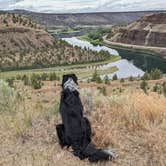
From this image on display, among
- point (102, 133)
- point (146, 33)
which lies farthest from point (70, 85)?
point (146, 33)

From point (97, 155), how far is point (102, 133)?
0.81 metres

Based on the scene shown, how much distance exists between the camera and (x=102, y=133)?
312 inches

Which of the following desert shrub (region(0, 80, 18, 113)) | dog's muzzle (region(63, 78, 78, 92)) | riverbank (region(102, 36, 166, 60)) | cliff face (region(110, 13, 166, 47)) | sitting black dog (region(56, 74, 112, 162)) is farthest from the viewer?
cliff face (region(110, 13, 166, 47))

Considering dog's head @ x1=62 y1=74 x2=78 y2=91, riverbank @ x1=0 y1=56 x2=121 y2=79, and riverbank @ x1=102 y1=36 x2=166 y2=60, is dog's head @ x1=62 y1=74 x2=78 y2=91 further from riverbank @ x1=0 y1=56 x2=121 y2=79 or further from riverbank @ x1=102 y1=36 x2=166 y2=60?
riverbank @ x1=102 y1=36 x2=166 y2=60

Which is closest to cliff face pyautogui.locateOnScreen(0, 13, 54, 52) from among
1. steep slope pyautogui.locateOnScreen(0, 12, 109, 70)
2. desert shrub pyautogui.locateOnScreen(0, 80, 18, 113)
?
steep slope pyautogui.locateOnScreen(0, 12, 109, 70)

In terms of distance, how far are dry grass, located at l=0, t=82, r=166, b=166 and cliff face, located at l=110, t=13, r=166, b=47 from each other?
497 feet

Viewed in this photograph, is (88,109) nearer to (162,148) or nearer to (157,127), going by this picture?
(157,127)

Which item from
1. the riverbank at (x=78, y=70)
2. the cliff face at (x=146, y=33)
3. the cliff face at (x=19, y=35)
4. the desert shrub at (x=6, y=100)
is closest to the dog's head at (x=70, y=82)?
the desert shrub at (x=6, y=100)

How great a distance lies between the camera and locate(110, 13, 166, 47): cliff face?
165375mm

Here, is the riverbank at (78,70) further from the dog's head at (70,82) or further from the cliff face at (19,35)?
the dog's head at (70,82)

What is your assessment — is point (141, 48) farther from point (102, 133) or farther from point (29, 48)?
point (102, 133)

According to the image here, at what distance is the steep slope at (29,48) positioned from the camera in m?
109

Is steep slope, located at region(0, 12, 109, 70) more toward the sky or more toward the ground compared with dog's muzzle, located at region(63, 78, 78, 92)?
more toward the ground

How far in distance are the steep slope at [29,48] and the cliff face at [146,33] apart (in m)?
42.7
